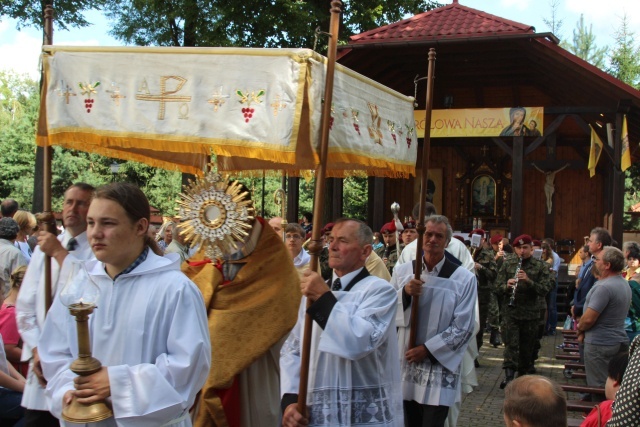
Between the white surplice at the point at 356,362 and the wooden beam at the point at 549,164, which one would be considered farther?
the wooden beam at the point at 549,164

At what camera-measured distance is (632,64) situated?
41.9 metres

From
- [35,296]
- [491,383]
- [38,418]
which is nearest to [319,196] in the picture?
[35,296]

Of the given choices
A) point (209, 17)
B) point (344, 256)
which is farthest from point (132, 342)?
point (209, 17)

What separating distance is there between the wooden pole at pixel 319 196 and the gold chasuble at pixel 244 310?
28 cm

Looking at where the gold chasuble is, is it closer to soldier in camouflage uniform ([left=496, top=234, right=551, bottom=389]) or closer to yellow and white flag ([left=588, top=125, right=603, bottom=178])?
soldier in camouflage uniform ([left=496, top=234, right=551, bottom=389])

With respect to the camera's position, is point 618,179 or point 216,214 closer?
point 216,214

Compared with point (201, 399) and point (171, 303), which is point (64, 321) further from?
point (201, 399)

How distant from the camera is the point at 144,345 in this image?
2742 millimetres

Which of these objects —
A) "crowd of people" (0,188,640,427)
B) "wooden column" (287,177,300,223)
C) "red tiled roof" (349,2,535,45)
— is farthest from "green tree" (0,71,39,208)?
"crowd of people" (0,188,640,427)

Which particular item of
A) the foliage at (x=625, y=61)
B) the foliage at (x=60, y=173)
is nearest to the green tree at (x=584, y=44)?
the foliage at (x=625, y=61)

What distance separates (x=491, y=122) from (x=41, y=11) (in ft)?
46.0

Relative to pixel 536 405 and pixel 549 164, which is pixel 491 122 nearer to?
pixel 549 164

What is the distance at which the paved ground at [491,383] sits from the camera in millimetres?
7551

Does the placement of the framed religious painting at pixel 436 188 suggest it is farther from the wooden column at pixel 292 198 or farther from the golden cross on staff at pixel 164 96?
the golden cross on staff at pixel 164 96
